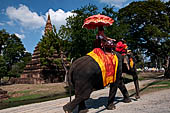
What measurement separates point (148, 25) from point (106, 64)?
21081 millimetres

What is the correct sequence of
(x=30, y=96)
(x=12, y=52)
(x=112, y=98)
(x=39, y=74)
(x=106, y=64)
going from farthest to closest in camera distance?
(x=12, y=52) < (x=39, y=74) < (x=30, y=96) < (x=112, y=98) < (x=106, y=64)

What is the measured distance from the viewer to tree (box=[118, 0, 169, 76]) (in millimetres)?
23609

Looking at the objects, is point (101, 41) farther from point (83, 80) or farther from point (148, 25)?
point (148, 25)

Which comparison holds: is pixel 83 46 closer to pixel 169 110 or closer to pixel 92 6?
pixel 92 6

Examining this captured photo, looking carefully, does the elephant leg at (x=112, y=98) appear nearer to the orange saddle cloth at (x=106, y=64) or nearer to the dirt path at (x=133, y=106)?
the dirt path at (x=133, y=106)

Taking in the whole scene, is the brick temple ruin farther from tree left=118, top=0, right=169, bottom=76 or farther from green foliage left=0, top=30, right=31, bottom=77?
tree left=118, top=0, right=169, bottom=76

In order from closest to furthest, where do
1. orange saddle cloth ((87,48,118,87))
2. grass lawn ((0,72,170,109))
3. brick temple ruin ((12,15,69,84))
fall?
orange saddle cloth ((87,48,118,87)) → grass lawn ((0,72,170,109)) → brick temple ruin ((12,15,69,84))

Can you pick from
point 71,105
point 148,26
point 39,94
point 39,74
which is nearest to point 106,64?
point 71,105

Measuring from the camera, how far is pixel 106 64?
19.8 feet

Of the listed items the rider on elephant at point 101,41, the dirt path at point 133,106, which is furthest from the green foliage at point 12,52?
the rider on elephant at point 101,41

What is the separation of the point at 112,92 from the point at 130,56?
8.20 feet

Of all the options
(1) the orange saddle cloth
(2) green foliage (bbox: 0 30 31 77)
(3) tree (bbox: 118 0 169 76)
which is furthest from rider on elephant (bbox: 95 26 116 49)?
(2) green foliage (bbox: 0 30 31 77)

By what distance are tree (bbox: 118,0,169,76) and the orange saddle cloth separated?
18.8m

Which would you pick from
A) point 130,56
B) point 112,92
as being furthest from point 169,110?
point 130,56
